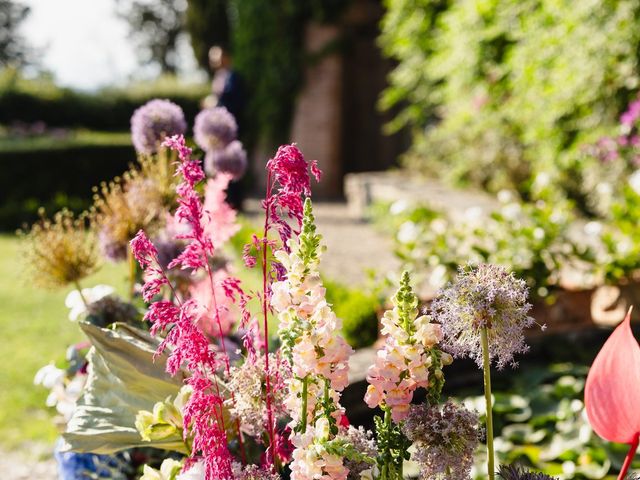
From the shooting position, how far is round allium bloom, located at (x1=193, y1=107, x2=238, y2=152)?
2018 millimetres

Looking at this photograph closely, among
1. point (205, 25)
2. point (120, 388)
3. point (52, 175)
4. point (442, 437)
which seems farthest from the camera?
point (205, 25)

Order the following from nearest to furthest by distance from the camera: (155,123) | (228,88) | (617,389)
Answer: (617,389)
(155,123)
(228,88)

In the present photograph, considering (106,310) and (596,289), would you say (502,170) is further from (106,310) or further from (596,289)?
(106,310)

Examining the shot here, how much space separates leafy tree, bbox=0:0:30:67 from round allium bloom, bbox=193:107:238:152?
33.0 m

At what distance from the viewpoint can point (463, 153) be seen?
300 inches

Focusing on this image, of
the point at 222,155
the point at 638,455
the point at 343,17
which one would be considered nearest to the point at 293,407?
the point at 222,155

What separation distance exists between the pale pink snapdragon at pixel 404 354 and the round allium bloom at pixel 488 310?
1.2 inches

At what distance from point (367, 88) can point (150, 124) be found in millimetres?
10450

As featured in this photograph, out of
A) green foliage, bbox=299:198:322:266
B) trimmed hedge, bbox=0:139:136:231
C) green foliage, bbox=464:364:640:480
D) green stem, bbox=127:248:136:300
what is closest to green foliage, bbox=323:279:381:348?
green foliage, bbox=464:364:640:480

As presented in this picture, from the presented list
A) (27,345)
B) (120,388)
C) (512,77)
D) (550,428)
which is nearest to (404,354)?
(120,388)

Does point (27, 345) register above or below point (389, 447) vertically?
below

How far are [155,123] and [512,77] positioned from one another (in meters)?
4.89

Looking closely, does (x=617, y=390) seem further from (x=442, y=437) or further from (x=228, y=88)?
(x=228, y=88)

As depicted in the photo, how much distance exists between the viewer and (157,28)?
1176 inches
